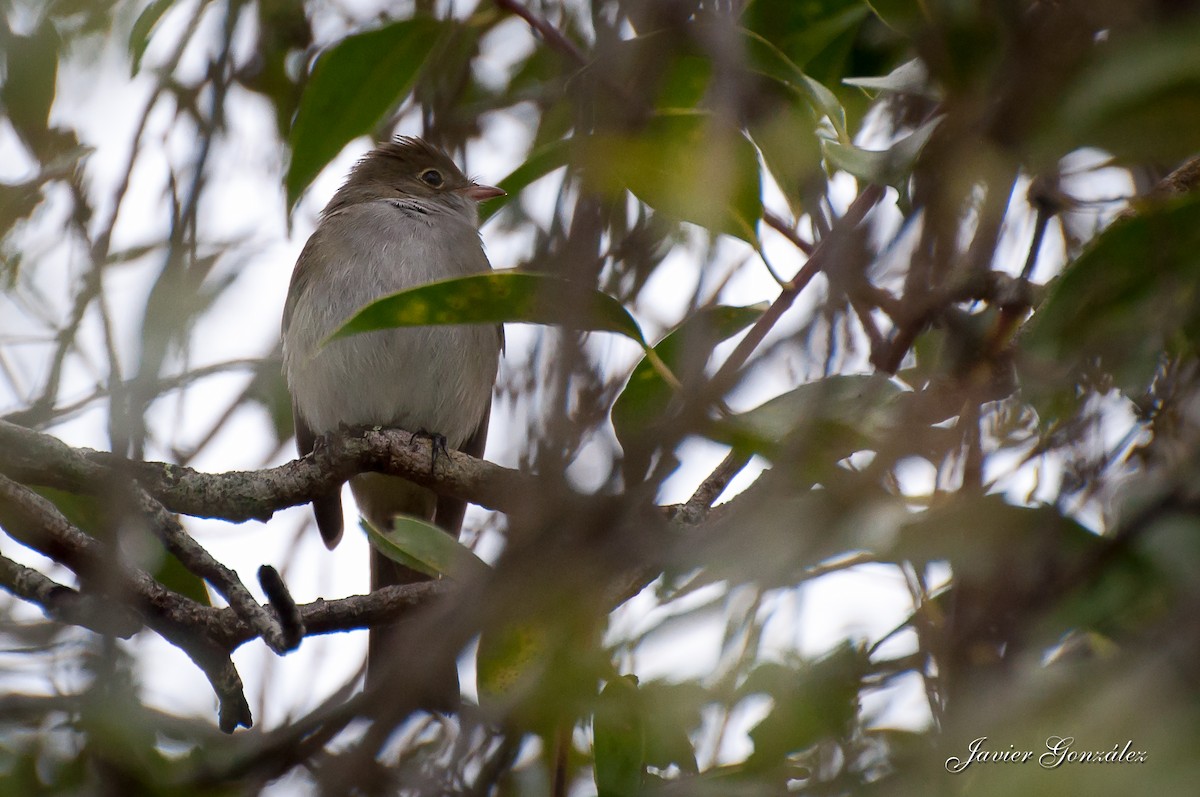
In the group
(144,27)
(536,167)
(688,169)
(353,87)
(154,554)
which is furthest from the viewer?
(353,87)

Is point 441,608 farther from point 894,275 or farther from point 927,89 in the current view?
point 894,275

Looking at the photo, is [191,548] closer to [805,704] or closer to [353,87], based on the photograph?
[353,87]

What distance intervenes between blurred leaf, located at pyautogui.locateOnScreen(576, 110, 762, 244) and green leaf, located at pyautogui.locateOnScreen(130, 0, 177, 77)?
4.37 feet

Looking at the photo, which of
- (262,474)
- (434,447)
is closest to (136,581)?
(262,474)

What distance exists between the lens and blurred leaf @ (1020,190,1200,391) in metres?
1.93

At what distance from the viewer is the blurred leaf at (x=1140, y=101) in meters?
1.75

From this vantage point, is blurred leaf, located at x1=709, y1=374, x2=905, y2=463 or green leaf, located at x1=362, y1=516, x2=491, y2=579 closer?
blurred leaf, located at x1=709, y1=374, x2=905, y2=463

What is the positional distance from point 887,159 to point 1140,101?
15.5 inches

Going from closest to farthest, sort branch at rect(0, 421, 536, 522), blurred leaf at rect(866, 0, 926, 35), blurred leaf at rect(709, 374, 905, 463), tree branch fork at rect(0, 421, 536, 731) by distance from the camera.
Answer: blurred leaf at rect(709, 374, 905, 463) → blurred leaf at rect(866, 0, 926, 35) → tree branch fork at rect(0, 421, 536, 731) → branch at rect(0, 421, 536, 522)

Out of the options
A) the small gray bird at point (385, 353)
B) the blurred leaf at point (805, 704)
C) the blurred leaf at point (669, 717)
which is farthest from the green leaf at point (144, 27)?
the small gray bird at point (385, 353)

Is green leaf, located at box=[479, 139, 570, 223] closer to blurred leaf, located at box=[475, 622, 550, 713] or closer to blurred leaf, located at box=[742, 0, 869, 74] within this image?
blurred leaf, located at box=[742, 0, 869, 74]

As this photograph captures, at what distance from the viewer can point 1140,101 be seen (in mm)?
1826

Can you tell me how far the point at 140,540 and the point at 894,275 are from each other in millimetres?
2081
